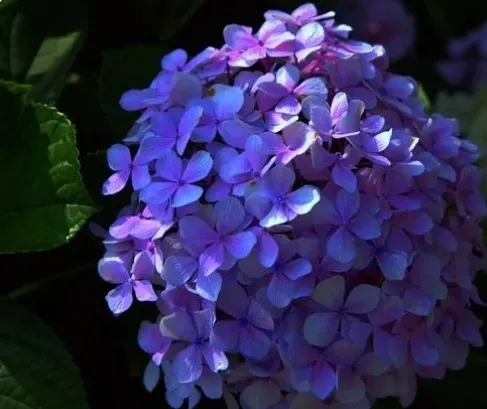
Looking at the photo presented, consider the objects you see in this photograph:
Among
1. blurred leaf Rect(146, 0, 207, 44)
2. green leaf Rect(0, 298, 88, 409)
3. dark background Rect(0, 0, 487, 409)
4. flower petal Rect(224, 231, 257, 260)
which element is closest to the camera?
flower petal Rect(224, 231, 257, 260)

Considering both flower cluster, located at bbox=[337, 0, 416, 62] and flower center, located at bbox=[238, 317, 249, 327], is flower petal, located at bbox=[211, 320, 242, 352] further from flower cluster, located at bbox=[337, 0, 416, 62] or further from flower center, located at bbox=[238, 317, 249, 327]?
flower cluster, located at bbox=[337, 0, 416, 62]

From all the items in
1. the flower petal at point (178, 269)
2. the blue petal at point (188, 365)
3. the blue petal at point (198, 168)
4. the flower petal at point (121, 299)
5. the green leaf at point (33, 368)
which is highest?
the blue petal at point (198, 168)

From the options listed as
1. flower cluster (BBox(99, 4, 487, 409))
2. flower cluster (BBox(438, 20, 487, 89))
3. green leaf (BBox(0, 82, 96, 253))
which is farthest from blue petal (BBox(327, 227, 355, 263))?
flower cluster (BBox(438, 20, 487, 89))

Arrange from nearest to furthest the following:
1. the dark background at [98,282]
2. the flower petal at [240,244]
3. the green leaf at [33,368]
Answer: the flower petal at [240,244], the green leaf at [33,368], the dark background at [98,282]

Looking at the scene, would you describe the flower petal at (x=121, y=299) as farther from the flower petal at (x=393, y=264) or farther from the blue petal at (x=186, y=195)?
the flower petal at (x=393, y=264)

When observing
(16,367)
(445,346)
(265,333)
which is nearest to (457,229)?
(445,346)

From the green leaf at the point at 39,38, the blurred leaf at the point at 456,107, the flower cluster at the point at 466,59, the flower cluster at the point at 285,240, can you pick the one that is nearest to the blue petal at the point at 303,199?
the flower cluster at the point at 285,240

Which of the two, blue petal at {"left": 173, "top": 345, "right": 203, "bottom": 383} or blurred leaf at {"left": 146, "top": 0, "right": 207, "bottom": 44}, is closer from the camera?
blue petal at {"left": 173, "top": 345, "right": 203, "bottom": 383}

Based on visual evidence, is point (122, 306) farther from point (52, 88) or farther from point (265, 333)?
point (52, 88)
